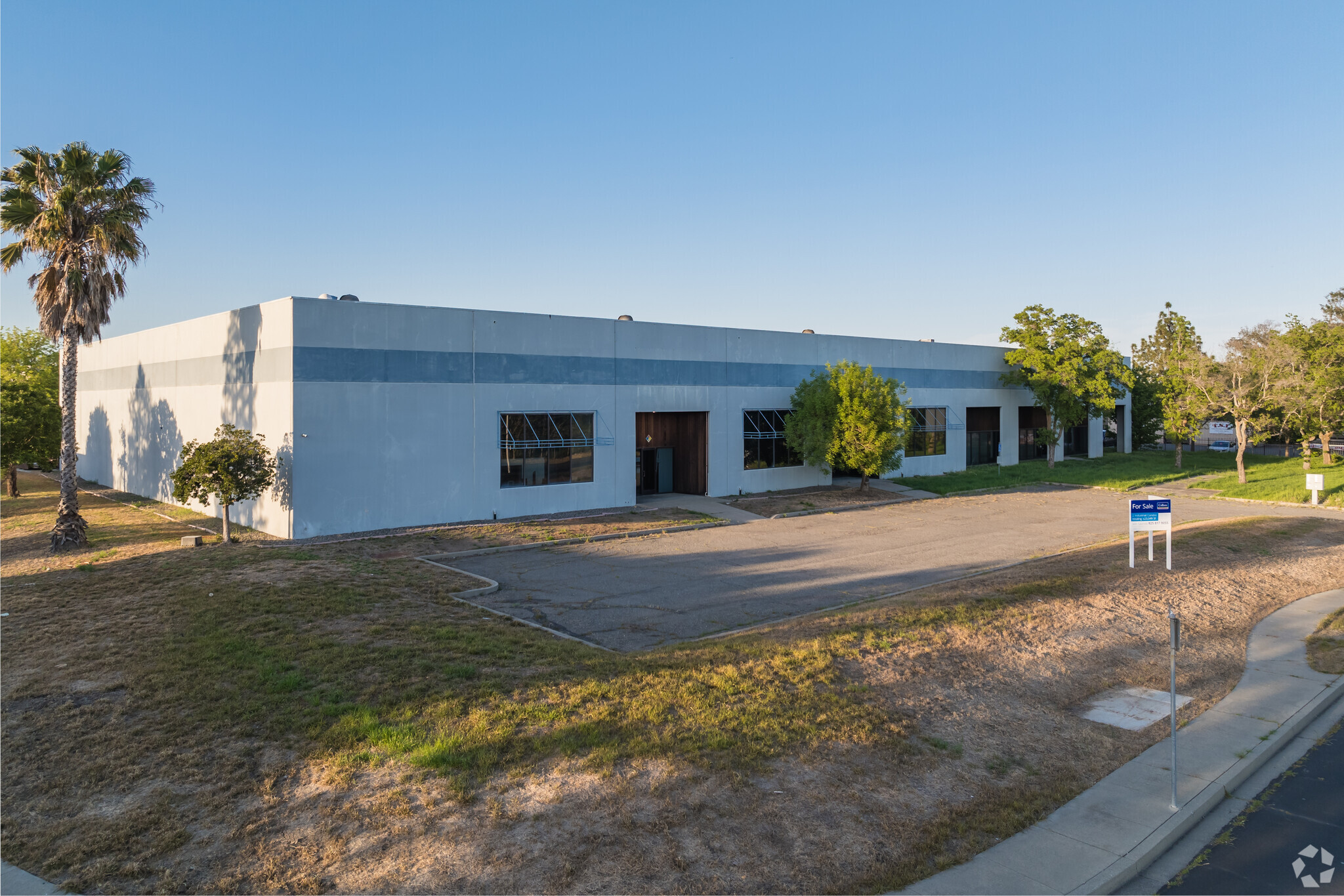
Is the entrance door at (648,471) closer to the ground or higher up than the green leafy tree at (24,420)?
closer to the ground

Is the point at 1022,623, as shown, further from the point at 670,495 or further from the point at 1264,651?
the point at 670,495

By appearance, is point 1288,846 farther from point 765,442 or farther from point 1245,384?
point 1245,384

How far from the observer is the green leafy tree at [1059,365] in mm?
45344

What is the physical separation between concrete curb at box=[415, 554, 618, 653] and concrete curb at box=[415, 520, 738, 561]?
32.4 inches

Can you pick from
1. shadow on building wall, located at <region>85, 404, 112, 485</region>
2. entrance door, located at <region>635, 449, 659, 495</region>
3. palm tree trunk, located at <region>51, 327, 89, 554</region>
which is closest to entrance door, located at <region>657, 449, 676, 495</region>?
entrance door, located at <region>635, 449, 659, 495</region>

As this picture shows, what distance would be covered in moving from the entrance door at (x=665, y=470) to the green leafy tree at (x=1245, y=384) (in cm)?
2747

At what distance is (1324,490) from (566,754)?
41329 millimetres

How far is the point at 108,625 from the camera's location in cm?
1287

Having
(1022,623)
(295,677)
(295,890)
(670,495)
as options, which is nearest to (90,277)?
(295,677)

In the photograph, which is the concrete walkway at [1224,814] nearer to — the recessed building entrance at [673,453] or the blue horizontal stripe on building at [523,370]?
the blue horizontal stripe on building at [523,370]

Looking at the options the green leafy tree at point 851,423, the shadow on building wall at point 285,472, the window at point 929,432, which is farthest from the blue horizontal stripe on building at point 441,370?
the window at point 929,432

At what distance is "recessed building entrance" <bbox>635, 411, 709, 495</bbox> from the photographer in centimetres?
3272

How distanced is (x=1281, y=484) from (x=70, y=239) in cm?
4720

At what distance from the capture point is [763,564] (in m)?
19.9
